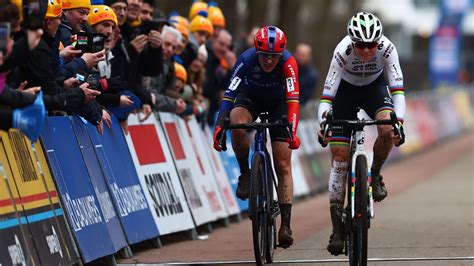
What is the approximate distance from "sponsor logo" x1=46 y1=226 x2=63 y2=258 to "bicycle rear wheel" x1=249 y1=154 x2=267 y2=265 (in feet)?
5.52

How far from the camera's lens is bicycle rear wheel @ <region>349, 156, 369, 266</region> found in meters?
9.57

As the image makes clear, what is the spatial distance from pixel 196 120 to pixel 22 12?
7307 millimetres

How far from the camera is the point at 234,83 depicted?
1108 cm

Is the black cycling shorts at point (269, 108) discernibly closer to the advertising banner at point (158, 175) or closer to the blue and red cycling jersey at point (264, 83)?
the blue and red cycling jersey at point (264, 83)

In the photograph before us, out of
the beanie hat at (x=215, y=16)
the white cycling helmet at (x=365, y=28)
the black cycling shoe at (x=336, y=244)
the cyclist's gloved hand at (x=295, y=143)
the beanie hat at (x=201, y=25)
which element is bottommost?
the black cycling shoe at (x=336, y=244)

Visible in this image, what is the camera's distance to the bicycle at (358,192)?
380 inches

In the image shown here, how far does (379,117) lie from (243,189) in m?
1.48

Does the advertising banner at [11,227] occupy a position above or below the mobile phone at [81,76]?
below

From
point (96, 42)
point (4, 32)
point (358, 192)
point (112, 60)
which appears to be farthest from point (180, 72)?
point (4, 32)

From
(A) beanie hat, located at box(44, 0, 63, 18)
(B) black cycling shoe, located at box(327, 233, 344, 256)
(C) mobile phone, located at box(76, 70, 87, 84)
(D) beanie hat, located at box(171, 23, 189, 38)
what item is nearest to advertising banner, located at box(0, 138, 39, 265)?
(A) beanie hat, located at box(44, 0, 63, 18)

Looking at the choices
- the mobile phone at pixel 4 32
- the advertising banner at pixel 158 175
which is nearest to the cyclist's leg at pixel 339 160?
the advertising banner at pixel 158 175

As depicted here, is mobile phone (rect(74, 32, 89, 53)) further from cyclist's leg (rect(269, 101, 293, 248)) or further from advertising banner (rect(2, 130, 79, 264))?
cyclist's leg (rect(269, 101, 293, 248))

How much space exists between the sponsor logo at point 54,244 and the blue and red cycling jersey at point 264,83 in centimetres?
218

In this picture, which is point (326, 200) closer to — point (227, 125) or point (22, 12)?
point (227, 125)
